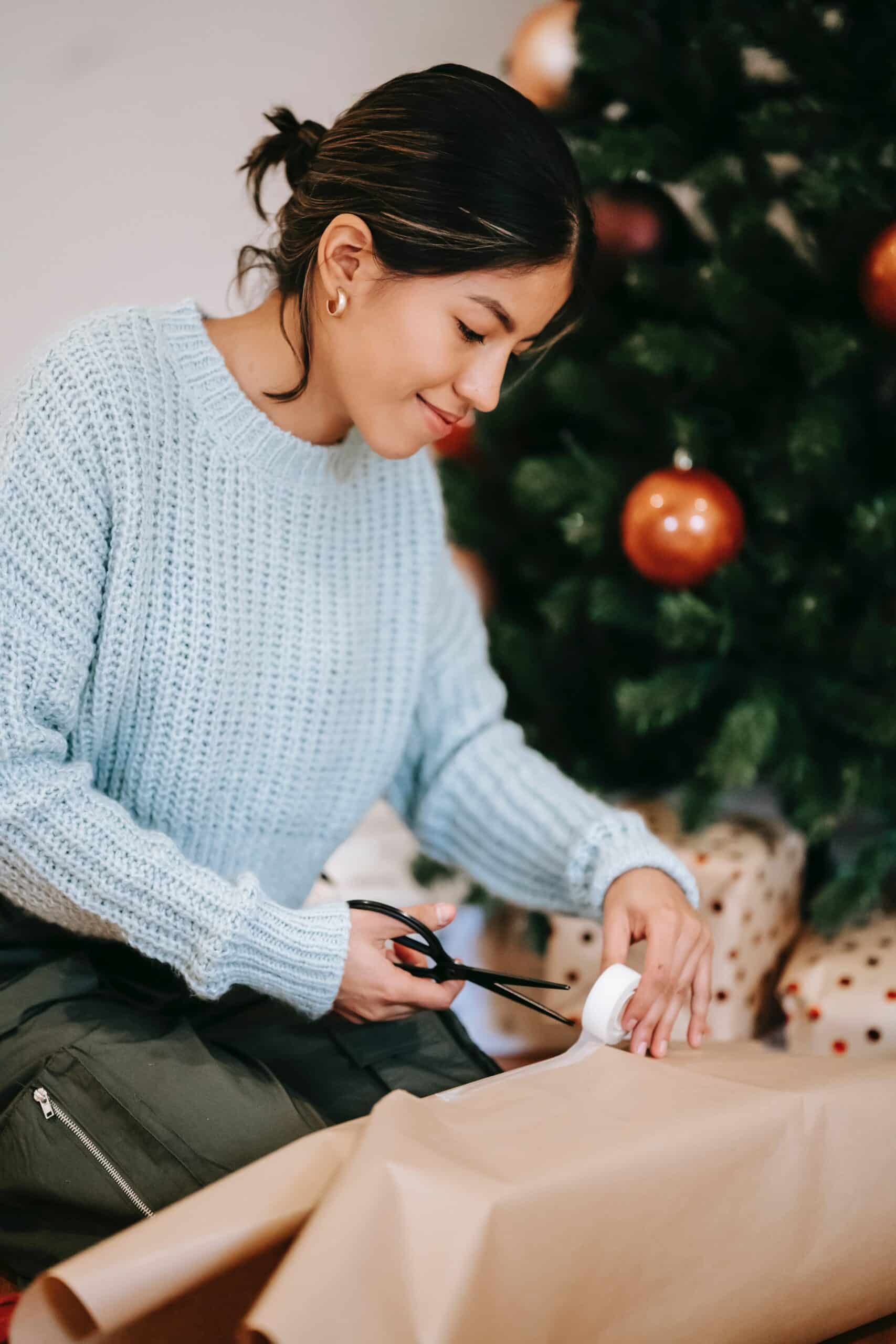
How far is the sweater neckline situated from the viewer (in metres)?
0.90

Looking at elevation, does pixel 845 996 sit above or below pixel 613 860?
below

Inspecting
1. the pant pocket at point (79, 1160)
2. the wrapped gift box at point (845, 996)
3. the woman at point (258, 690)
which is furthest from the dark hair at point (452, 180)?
the wrapped gift box at point (845, 996)

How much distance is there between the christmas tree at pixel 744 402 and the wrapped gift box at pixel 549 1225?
1.84 feet

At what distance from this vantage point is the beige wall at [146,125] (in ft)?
4.40

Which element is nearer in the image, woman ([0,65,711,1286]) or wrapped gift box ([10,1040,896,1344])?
wrapped gift box ([10,1040,896,1344])

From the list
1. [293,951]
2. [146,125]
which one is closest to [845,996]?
[293,951]

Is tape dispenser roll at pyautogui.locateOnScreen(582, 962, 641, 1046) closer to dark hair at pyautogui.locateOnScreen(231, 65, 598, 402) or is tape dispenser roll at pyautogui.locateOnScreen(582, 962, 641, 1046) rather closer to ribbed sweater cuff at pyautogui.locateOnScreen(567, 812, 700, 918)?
ribbed sweater cuff at pyautogui.locateOnScreen(567, 812, 700, 918)

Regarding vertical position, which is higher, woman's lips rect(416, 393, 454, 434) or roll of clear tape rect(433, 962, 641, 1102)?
woman's lips rect(416, 393, 454, 434)

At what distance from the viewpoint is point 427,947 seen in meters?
0.84

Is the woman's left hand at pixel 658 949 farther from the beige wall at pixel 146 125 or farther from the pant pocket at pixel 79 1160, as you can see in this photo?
the beige wall at pixel 146 125

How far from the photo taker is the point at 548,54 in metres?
1.29

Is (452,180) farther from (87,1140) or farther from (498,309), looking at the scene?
(87,1140)

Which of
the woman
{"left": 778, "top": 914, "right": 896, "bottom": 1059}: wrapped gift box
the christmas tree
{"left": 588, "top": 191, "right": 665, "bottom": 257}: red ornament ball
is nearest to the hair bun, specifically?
the woman

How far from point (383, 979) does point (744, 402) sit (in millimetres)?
843
